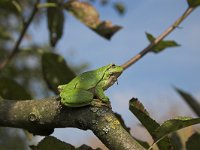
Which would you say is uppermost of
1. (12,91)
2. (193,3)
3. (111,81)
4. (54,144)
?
(193,3)

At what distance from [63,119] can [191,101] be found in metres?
0.77

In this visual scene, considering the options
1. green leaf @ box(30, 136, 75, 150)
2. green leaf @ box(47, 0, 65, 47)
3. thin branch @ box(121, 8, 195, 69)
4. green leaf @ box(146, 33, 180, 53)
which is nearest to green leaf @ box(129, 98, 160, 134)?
green leaf @ box(30, 136, 75, 150)

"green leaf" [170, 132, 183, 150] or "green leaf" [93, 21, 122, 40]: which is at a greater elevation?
"green leaf" [93, 21, 122, 40]

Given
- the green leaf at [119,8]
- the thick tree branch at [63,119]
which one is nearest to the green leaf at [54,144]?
the thick tree branch at [63,119]

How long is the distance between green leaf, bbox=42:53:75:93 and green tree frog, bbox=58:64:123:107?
572mm

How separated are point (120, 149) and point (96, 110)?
0.33ft

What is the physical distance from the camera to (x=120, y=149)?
0.82 m

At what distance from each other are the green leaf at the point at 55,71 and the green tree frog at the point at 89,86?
57cm

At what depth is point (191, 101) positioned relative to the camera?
157 centimetres

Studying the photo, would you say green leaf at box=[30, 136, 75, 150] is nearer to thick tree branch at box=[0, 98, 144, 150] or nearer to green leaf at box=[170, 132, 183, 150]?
thick tree branch at box=[0, 98, 144, 150]

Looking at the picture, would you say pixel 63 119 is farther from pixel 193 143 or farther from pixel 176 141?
pixel 176 141

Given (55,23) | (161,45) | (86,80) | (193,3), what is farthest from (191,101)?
(55,23)

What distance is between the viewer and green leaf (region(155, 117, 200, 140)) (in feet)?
2.95

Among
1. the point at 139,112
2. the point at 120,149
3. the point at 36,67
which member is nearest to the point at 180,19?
the point at 139,112
